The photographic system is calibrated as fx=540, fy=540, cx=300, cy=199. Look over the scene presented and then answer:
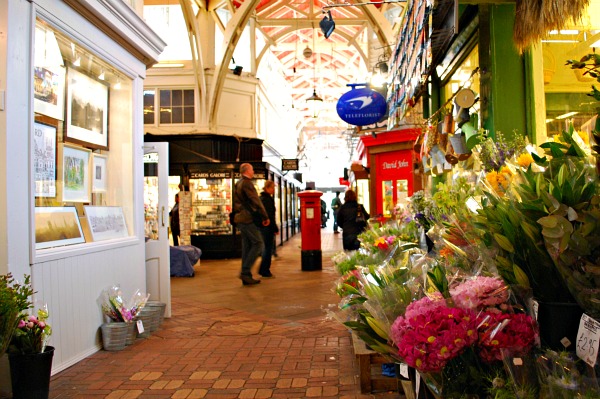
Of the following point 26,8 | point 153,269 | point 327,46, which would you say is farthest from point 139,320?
point 327,46

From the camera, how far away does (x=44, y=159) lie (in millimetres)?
4652

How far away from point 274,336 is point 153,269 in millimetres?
1958

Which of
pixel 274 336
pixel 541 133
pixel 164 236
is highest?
pixel 541 133

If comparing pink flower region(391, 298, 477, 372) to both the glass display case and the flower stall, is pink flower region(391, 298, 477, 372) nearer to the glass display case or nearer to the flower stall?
the flower stall

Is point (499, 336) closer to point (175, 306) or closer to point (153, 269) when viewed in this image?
point (153, 269)

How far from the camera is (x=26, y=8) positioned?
4.19m

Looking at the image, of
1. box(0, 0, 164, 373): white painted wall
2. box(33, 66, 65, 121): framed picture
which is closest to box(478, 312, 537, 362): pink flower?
box(0, 0, 164, 373): white painted wall

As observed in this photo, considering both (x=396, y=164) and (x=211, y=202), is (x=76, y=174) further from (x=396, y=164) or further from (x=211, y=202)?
(x=396, y=164)

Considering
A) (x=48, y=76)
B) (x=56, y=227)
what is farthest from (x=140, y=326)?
(x=48, y=76)

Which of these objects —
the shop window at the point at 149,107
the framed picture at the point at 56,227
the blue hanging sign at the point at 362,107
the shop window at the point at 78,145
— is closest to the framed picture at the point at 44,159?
the shop window at the point at 78,145

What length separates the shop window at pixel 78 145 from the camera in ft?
15.3

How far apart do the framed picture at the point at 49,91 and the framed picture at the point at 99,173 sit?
0.74 m

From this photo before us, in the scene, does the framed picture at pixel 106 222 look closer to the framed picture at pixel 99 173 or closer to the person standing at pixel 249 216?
the framed picture at pixel 99 173

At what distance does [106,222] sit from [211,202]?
9.84m
